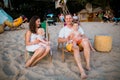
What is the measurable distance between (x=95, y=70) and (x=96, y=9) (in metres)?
23.8

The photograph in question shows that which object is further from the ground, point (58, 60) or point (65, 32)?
point (65, 32)

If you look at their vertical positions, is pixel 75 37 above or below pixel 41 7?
above

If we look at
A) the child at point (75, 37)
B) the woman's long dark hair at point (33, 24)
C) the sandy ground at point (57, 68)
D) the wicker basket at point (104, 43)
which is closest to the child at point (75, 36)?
the child at point (75, 37)

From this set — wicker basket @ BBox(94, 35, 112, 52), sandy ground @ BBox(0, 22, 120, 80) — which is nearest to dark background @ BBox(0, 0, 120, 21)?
wicker basket @ BBox(94, 35, 112, 52)

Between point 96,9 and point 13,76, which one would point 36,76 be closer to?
point 13,76

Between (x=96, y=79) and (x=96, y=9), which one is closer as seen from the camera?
(x=96, y=79)

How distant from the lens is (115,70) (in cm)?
405

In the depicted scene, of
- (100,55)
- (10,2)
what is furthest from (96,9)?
(100,55)

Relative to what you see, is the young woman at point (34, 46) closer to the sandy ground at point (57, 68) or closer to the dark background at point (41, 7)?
the sandy ground at point (57, 68)

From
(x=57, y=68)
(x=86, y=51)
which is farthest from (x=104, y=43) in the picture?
(x=57, y=68)

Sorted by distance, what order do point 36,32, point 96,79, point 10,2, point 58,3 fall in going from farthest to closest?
point 58,3 → point 10,2 → point 36,32 → point 96,79

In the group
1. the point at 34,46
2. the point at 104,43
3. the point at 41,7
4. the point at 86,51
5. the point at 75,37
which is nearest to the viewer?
the point at 86,51

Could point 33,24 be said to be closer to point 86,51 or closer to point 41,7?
point 86,51

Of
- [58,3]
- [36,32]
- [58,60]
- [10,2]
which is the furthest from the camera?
[58,3]
